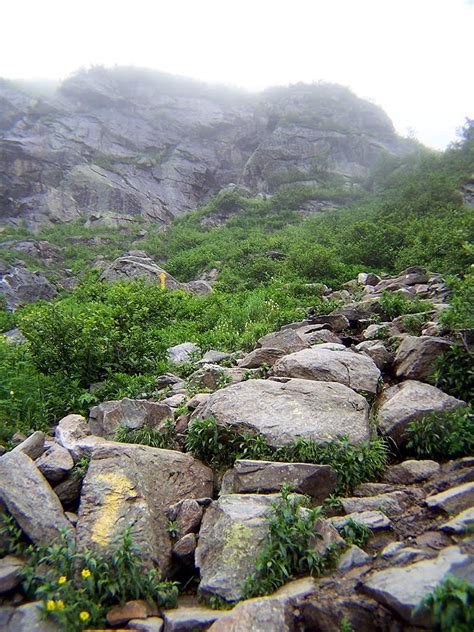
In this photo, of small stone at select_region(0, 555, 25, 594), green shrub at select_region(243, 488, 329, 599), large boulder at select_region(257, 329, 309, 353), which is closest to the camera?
green shrub at select_region(243, 488, 329, 599)

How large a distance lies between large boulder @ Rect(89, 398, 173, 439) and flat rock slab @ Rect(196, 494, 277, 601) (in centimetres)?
189

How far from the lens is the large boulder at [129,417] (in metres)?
5.79

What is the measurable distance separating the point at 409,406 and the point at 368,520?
68.3 inches

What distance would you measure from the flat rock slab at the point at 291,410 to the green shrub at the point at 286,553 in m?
1.10

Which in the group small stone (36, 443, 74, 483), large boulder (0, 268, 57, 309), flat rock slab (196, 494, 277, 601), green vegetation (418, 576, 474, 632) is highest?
green vegetation (418, 576, 474, 632)

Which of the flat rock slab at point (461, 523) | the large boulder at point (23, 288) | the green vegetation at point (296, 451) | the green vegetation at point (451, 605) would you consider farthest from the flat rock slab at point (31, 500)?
the large boulder at point (23, 288)

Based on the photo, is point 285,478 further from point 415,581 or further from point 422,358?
point 422,358

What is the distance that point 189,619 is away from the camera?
3.24m

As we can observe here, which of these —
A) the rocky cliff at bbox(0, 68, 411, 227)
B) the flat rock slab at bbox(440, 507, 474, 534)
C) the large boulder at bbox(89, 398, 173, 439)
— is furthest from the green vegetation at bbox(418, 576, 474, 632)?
the rocky cliff at bbox(0, 68, 411, 227)

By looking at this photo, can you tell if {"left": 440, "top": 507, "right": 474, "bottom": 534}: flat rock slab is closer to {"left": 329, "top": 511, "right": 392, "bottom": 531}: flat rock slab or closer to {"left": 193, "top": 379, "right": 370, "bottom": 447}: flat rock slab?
{"left": 329, "top": 511, "right": 392, "bottom": 531}: flat rock slab

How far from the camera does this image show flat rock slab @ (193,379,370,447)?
4902 millimetres

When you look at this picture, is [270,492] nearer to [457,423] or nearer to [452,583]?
[452,583]

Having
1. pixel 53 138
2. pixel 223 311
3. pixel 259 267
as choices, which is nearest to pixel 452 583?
pixel 223 311

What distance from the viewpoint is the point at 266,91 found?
56750 millimetres
